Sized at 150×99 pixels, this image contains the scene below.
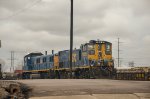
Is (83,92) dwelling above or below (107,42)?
below

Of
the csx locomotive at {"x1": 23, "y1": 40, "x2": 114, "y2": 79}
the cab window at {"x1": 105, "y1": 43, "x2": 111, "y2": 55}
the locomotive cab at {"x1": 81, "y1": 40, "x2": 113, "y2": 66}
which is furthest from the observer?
the cab window at {"x1": 105, "y1": 43, "x2": 111, "y2": 55}

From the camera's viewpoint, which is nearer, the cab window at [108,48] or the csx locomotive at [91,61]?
the csx locomotive at [91,61]

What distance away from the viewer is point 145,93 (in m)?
10.7

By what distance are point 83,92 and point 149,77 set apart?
2264 cm

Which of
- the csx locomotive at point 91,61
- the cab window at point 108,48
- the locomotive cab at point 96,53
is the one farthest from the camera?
the cab window at point 108,48

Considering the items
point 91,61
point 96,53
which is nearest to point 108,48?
point 96,53

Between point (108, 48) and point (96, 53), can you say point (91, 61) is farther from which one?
point (108, 48)

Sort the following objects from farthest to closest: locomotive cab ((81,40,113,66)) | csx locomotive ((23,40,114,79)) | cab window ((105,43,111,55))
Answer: cab window ((105,43,111,55)), locomotive cab ((81,40,113,66)), csx locomotive ((23,40,114,79))

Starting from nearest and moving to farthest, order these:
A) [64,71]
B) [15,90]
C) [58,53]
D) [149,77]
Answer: [15,90], [149,77], [64,71], [58,53]

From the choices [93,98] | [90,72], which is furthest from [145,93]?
[90,72]

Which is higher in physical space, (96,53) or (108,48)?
(108,48)

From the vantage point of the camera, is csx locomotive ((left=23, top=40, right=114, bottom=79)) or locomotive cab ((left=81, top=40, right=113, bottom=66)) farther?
locomotive cab ((left=81, top=40, right=113, bottom=66))

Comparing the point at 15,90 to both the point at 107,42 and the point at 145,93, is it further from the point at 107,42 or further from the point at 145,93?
the point at 107,42

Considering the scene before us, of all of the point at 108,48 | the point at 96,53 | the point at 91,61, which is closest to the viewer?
the point at 91,61
